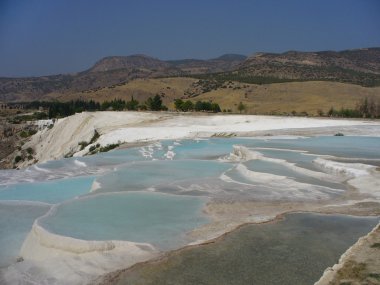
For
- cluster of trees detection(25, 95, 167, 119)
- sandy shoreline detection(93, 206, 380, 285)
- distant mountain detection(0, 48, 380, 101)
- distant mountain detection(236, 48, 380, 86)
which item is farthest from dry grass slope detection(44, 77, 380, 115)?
sandy shoreline detection(93, 206, 380, 285)

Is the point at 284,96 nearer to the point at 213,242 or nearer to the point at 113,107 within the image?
the point at 113,107

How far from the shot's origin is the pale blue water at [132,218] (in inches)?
333

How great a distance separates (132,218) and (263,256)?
10.6ft

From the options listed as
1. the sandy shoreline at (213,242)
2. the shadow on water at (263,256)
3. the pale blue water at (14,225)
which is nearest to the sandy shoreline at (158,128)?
the pale blue water at (14,225)

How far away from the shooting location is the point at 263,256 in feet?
24.5

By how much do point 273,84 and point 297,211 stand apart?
73308 millimetres

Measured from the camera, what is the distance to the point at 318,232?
8.66 m

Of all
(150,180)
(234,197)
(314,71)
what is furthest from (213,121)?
(314,71)

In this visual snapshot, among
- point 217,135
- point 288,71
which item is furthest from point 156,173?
point 288,71

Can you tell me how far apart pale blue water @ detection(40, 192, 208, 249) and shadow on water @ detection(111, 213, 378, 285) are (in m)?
0.79

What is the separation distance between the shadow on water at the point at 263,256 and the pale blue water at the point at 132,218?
790 millimetres

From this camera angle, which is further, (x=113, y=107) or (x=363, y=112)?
(x=113, y=107)

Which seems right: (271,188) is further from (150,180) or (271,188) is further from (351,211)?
(150,180)

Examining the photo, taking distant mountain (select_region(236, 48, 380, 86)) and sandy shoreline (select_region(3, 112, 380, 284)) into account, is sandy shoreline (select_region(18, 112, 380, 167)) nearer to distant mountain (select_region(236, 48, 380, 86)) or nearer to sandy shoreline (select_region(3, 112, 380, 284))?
sandy shoreline (select_region(3, 112, 380, 284))
